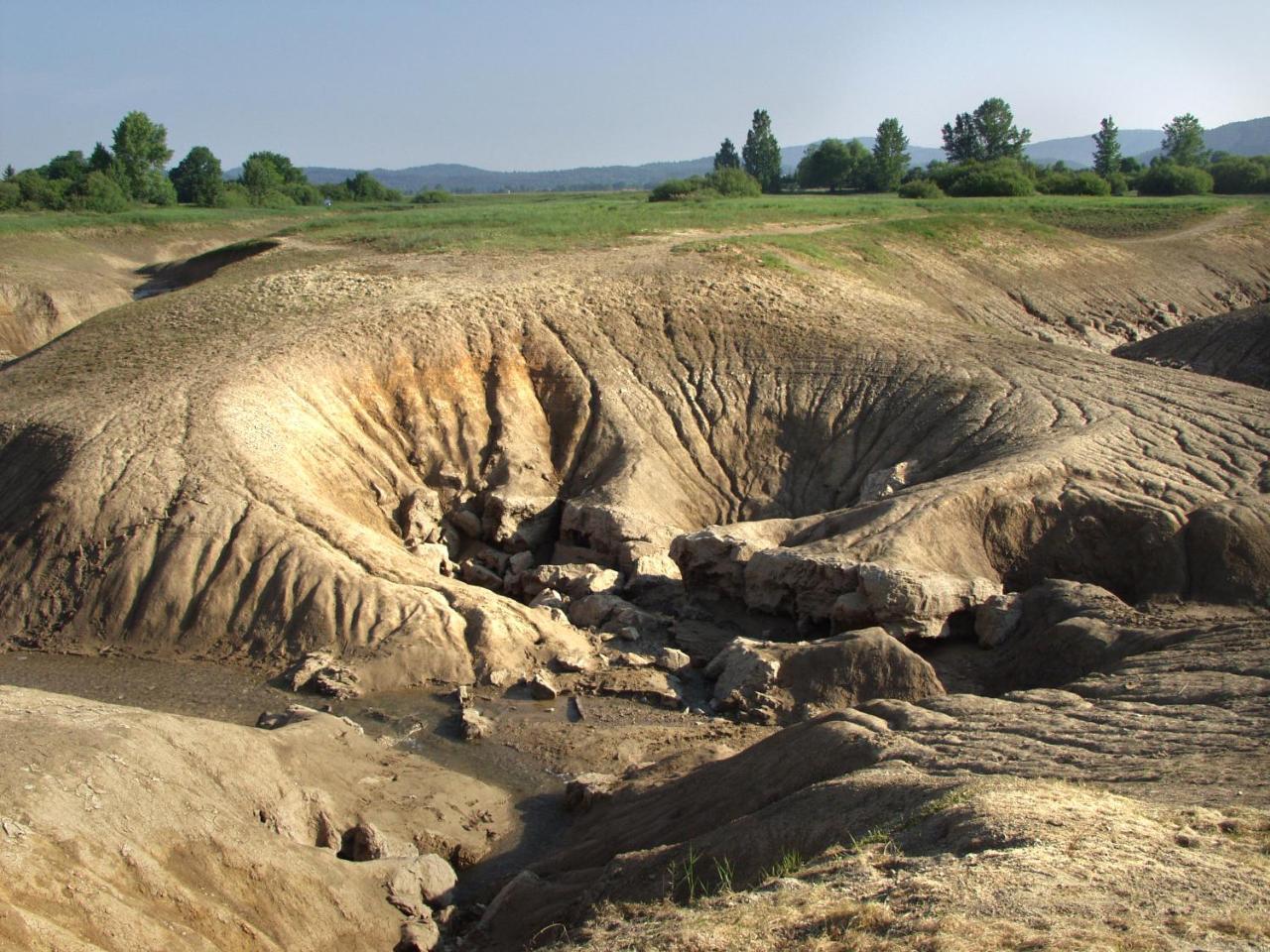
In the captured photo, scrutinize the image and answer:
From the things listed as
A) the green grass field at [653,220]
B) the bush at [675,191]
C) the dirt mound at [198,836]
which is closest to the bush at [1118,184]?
the green grass field at [653,220]

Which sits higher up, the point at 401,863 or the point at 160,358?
the point at 160,358

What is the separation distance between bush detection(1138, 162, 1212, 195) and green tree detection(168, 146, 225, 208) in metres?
65.0

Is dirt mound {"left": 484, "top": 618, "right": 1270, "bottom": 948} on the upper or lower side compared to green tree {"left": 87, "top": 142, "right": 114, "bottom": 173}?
lower

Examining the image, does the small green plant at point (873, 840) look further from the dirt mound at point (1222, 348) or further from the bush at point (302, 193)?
the bush at point (302, 193)

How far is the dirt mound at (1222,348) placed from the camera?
32.8 meters

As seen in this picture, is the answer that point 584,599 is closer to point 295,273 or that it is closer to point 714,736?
point 714,736

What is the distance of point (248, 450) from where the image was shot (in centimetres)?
→ 2034

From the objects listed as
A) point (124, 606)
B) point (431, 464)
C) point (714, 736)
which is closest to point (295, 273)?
point (431, 464)

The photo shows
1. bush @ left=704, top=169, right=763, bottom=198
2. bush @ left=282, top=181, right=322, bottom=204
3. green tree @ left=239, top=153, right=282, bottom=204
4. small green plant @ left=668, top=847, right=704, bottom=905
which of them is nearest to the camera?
small green plant @ left=668, top=847, right=704, bottom=905

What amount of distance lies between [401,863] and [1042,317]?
3369 centimetres

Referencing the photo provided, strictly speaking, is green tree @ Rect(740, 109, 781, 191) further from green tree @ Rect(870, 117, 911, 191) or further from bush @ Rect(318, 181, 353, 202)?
bush @ Rect(318, 181, 353, 202)

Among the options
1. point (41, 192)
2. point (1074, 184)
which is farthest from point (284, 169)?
point (1074, 184)

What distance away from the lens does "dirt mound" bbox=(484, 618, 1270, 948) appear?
25.1ft

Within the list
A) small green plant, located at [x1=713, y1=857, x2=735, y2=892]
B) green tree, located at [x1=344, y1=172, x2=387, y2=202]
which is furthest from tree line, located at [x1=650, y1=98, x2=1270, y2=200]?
small green plant, located at [x1=713, y1=857, x2=735, y2=892]
